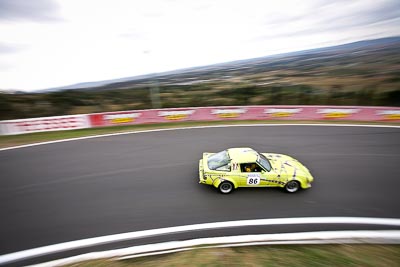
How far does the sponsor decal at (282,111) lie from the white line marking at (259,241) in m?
10.8

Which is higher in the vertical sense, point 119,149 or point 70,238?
point 119,149

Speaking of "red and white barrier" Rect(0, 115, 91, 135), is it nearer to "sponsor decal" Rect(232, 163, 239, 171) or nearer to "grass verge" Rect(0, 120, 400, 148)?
"grass verge" Rect(0, 120, 400, 148)

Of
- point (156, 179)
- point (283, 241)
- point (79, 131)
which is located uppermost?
point (79, 131)

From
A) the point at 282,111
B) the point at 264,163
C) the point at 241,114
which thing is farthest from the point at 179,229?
the point at 282,111

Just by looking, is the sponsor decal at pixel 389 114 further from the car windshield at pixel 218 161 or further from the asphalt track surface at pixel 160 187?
the car windshield at pixel 218 161

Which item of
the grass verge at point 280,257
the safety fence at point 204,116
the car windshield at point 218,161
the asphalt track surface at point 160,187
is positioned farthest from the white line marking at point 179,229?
the safety fence at point 204,116

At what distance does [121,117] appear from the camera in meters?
15.5

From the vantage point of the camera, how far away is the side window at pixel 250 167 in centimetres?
680

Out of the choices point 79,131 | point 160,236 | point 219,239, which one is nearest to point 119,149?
point 79,131

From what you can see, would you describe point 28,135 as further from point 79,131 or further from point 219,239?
point 219,239

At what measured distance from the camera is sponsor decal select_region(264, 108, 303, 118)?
1554 centimetres

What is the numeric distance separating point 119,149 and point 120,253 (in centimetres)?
659

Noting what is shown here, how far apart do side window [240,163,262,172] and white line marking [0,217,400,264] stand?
4.67 feet

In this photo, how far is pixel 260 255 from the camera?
4.80 m
